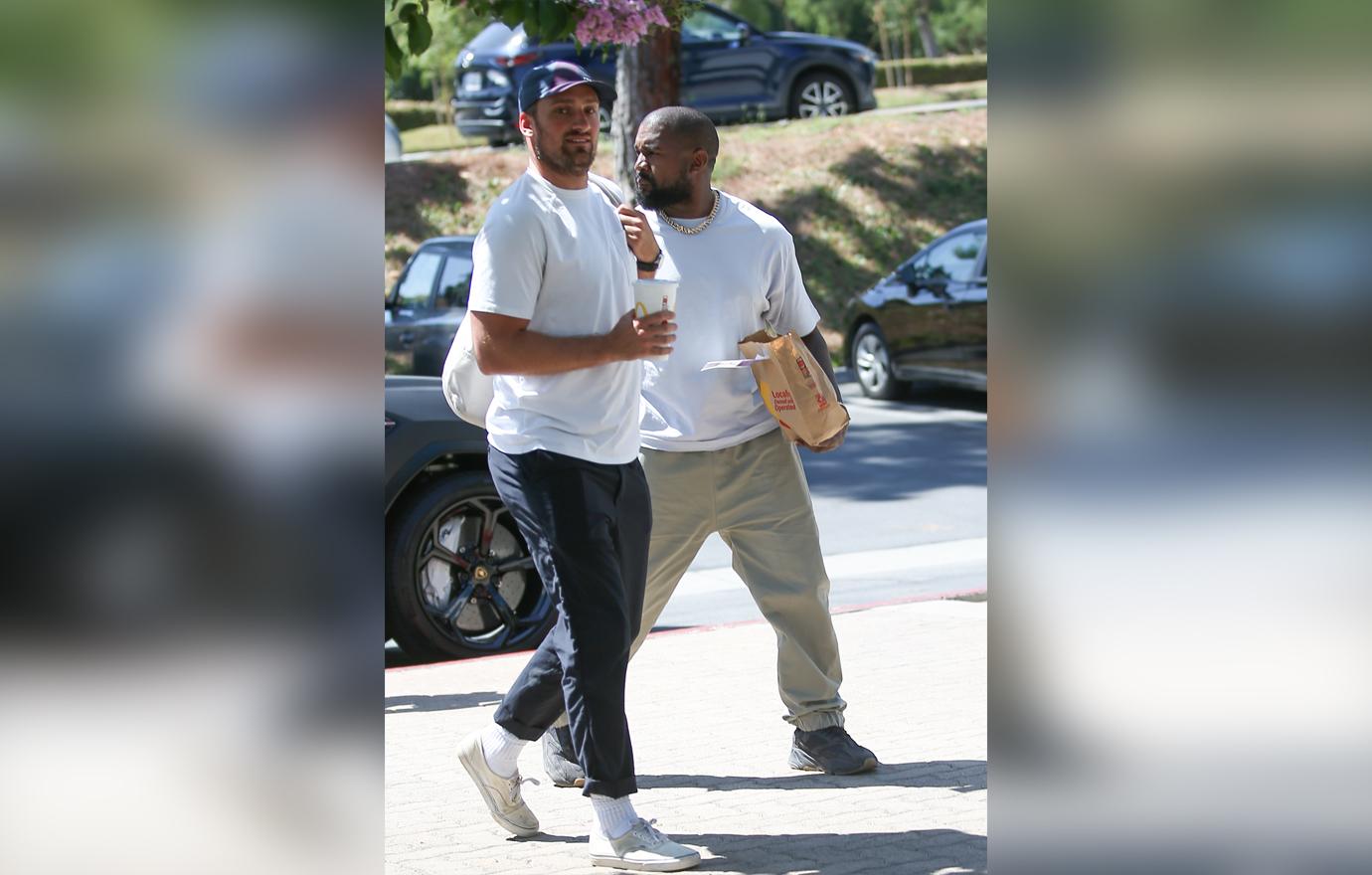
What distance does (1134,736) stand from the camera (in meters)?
2.32

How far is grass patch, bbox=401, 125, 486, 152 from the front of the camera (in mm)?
29516

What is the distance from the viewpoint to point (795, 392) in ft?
17.3

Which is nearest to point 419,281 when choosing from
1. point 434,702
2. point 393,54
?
point 434,702

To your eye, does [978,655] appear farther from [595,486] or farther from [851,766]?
[595,486]

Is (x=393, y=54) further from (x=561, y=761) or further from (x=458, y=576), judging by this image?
(x=458, y=576)

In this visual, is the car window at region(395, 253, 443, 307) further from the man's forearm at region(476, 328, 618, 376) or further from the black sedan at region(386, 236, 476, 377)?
the man's forearm at region(476, 328, 618, 376)

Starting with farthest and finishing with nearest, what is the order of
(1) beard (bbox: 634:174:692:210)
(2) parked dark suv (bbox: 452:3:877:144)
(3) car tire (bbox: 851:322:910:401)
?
(2) parked dark suv (bbox: 452:3:877:144), (3) car tire (bbox: 851:322:910:401), (1) beard (bbox: 634:174:692:210)

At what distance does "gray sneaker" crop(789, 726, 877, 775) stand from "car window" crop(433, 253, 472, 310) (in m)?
6.36

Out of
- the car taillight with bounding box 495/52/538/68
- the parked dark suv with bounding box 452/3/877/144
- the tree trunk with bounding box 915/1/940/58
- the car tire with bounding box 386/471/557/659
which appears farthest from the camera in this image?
the tree trunk with bounding box 915/1/940/58

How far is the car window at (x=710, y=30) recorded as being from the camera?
24.1 meters

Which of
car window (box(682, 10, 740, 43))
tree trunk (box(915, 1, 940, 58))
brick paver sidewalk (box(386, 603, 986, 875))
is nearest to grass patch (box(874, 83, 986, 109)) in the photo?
car window (box(682, 10, 740, 43))

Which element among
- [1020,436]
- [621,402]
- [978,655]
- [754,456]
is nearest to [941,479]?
[978,655]

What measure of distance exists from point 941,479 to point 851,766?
761 centimetres

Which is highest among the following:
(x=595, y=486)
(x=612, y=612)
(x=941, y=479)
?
(x=595, y=486)
